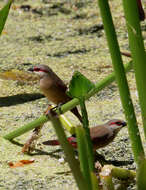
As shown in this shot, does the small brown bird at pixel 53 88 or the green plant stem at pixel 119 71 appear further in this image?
the small brown bird at pixel 53 88

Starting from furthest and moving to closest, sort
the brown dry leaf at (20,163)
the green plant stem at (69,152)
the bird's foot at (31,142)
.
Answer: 1. the bird's foot at (31,142)
2. the brown dry leaf at (20,163)
3. the green plant stem at (69,152)

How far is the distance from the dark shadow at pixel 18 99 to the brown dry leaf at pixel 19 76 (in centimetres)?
12

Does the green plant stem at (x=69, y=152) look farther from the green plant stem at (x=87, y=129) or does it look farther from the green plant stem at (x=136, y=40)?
the green plant stem at (x=136, y=40)

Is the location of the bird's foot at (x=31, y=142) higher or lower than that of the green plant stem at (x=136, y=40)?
lower

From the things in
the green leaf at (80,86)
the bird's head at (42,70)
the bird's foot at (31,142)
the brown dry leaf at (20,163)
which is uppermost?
the green leaf at (80,86)

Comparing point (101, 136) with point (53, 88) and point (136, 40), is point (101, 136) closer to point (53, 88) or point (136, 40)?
point (53, 88)

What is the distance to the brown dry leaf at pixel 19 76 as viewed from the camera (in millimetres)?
3118

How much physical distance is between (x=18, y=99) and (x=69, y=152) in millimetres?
2356

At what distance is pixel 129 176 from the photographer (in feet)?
6.10

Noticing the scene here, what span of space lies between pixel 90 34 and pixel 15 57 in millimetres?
977

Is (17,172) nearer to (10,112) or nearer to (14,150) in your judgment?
(14,150)

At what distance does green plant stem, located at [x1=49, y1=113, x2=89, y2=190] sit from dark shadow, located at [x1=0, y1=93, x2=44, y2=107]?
2.22 m

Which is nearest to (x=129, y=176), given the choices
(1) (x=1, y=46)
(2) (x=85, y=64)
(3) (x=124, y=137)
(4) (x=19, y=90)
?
(3) (x=124, y=137)

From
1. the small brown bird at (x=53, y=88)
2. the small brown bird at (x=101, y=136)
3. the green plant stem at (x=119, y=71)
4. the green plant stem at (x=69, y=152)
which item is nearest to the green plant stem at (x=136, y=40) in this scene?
the green plant stem at (x=119, y=71)
